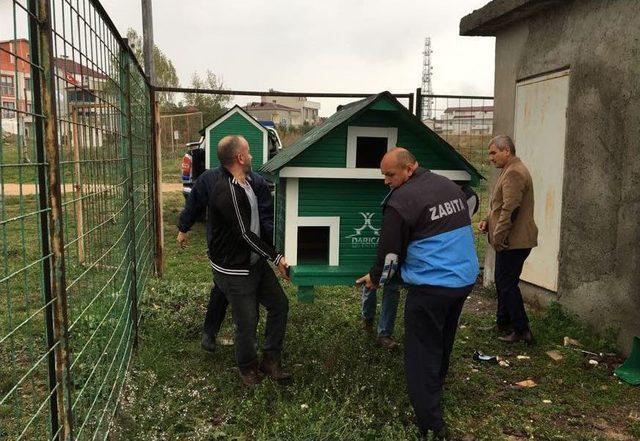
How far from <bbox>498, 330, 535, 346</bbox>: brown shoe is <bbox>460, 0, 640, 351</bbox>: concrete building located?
0.58 metres

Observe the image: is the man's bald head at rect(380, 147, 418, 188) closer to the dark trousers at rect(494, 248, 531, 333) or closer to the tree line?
the dark trousers at rect(494, 248, 531, 333)

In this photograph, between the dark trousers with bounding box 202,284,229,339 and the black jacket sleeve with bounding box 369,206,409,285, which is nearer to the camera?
the black jacket sleeve with bounding box 369,206,409,285

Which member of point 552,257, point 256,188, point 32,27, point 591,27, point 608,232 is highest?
point 591,27

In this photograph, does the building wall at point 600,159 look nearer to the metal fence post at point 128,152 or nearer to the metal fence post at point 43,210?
the metal fence post at point 128,152

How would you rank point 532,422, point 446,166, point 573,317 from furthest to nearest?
point 573,317 < point 446,166 < point 532,422

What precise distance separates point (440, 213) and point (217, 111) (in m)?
30.1

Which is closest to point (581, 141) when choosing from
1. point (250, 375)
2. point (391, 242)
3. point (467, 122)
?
point (391, 242)

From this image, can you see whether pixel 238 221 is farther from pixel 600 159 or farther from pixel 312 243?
pixel 600 159

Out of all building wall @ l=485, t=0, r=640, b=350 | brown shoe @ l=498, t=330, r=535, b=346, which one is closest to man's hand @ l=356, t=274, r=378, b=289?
brown shoe @ l=498, t=330, r=535, b=346

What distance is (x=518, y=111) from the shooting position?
20.6 ft

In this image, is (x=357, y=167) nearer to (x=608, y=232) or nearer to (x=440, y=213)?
(x=440, y=213)

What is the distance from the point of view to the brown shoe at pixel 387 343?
477 centimetres

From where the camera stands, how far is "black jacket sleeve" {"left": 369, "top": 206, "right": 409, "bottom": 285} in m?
3.27

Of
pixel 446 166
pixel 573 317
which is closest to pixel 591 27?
pixel 446 166
